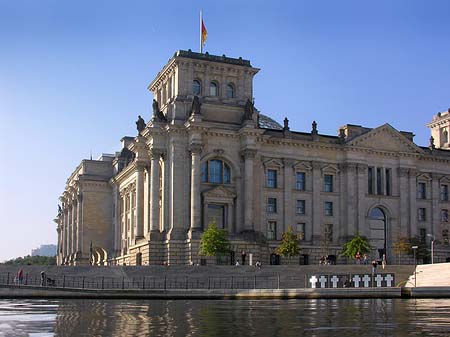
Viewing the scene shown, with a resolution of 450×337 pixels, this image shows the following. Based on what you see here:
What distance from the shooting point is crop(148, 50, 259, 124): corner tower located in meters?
86.9

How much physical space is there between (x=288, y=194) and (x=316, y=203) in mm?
4100

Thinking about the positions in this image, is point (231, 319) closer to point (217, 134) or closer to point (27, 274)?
point (27, 274)

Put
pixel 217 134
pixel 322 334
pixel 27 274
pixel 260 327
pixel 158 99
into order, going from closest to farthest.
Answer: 1. pixel 322 334
2. pixel 260 327
3. pixel 27 274
4. pixel 217 134
5. pixel 158 99

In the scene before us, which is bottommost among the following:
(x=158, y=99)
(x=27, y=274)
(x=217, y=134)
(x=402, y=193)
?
(x=27, y=274)

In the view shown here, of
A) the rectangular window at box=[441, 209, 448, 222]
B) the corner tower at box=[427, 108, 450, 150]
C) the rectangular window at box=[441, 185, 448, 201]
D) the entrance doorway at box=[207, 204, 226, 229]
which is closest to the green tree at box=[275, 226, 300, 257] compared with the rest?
the entrance doorway at box=[207, 204, 226, 229]

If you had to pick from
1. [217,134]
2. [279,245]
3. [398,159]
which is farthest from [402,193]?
[217,134]

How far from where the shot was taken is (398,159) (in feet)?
317

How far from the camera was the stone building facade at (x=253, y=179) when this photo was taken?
8438 cm

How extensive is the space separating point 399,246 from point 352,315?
2446 inches

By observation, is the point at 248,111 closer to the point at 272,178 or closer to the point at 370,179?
the point at 272,178

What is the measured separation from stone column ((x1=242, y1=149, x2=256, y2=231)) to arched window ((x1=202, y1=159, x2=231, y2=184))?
255 cm

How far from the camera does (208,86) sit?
8869 cm

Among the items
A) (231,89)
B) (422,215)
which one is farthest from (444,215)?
(231,89)

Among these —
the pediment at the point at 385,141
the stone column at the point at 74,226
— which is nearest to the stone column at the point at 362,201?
the pediment at the point at 385,141
